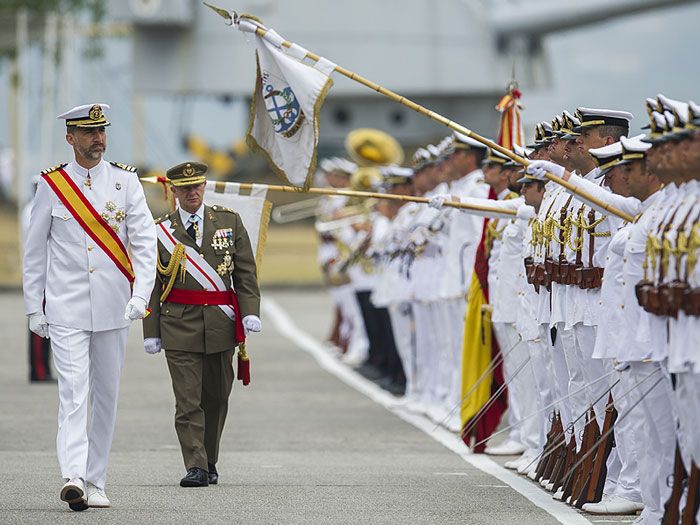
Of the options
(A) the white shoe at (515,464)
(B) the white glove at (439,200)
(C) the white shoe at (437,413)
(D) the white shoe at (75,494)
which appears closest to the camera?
(D) the white shoe at (75,494)

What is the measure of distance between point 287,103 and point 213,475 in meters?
2.40

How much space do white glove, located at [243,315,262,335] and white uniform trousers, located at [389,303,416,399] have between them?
19.7 feet

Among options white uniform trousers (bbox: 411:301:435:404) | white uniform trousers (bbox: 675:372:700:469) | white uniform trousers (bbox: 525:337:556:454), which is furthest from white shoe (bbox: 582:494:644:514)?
white uniform trousers (bbox: 411:301:435:404)

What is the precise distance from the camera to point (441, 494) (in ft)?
34.6

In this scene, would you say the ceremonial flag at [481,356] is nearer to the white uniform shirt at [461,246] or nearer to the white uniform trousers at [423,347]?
the white uniform shirt at [461,246]

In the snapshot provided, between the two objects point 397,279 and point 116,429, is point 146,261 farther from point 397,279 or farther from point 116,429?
point 397,279

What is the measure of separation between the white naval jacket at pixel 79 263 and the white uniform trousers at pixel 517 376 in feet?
10.3

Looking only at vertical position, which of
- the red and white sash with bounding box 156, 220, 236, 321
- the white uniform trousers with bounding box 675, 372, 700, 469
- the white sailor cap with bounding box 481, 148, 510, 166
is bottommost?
the white uniform trousers with bounding box 675, 372, 700, 469

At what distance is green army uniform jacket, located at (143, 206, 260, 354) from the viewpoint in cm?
1105

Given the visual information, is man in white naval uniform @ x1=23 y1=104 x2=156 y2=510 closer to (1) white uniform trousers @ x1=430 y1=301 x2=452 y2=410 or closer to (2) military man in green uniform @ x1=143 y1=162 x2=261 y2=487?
(2) military man in green uniform @ x1=143 y1=162 x2=261 y2=487

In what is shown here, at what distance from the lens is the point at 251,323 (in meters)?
11.0

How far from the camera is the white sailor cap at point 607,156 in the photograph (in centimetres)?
938

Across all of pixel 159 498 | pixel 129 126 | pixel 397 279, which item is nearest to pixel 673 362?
pixel 159 498

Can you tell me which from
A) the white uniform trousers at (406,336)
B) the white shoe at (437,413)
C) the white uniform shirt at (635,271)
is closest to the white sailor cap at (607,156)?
the white uniform shirt at (635,271)
